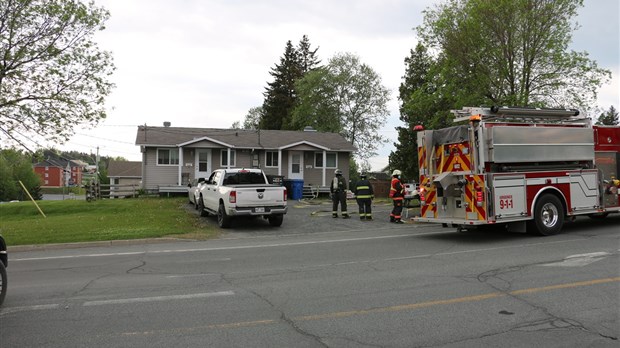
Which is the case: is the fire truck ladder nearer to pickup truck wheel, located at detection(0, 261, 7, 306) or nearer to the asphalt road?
the asphalt road

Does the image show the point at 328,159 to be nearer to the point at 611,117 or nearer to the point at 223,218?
the point at 223,218

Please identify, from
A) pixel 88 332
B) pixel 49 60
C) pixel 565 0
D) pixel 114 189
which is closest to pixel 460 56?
pixel 565 0

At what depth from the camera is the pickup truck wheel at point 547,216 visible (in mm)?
10898

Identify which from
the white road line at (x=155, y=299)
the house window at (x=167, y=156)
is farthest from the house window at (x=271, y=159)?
the white road line at (x=155, y=299)

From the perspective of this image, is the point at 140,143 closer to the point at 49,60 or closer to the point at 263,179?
the point at 49,60

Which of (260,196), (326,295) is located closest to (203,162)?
(260,196)

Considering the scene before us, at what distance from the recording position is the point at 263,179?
1612 centimetres

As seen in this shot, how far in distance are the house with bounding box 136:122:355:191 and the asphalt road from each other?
18828mm

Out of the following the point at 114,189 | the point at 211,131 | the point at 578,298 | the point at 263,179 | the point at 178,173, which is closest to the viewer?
the point at 578,298

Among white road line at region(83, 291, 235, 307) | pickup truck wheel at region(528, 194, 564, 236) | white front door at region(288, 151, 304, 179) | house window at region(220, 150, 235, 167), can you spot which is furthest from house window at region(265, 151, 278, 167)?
white road line at region(83, 291, 235, 307)

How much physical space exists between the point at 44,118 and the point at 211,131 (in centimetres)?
1445

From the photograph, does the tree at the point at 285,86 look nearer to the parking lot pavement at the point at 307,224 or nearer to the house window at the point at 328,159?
the house window at the point at 328,159

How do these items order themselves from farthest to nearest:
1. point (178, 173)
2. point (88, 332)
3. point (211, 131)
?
point (211, 131), point (178, 173), point (88, 332)

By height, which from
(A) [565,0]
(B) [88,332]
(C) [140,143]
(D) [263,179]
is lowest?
(B) [88,332]
